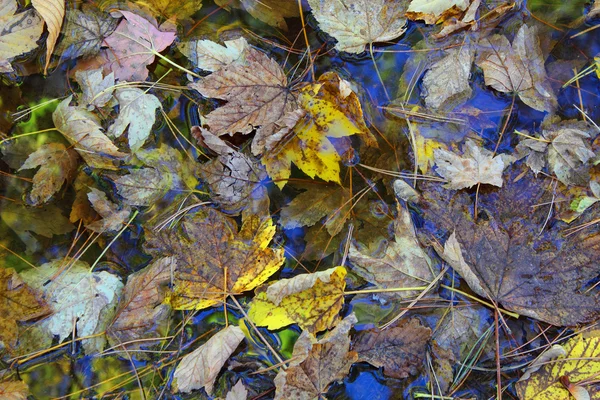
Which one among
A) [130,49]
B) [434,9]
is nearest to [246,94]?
[130,49]

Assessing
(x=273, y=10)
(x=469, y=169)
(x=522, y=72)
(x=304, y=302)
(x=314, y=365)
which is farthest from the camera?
(x=273, y=10)

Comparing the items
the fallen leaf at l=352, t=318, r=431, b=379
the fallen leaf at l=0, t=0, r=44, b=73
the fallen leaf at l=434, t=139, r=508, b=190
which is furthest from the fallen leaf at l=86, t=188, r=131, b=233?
the fallen leaf at l=434, t=139, r=508, b=190

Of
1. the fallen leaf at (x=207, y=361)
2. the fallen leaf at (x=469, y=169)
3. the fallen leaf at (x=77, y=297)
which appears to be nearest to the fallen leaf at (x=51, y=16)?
the fallen leaf at (x=77, y=297)

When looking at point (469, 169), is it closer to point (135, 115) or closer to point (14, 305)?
point (135, 115)

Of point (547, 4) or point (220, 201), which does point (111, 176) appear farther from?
point (547, 4)

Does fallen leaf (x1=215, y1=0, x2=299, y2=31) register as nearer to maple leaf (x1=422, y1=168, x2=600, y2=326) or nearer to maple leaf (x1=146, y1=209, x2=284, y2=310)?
maple leaf (x1=146, y1=209, x2=284, y2=310)
